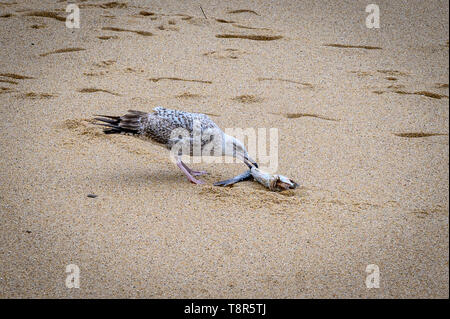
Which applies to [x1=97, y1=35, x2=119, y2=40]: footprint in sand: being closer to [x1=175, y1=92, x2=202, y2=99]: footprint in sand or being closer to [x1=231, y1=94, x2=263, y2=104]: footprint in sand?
[x1=175, y1=92, x2=202, y2=99]: footprint in sand

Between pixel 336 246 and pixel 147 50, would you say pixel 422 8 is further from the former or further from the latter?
pixel 336 246

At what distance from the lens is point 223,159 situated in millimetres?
4488

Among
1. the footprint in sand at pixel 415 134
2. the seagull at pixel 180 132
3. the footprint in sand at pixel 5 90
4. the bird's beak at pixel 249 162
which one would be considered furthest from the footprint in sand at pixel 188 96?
the footprint in sand at pixel 415 134

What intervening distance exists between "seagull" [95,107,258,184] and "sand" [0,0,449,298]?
0.24 metres

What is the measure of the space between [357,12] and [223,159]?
4083mm

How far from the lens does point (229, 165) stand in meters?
4.41

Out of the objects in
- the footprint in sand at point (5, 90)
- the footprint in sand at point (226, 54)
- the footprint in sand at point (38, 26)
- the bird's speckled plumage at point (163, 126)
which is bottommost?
the bird's speckled plumage at point (163, 126)

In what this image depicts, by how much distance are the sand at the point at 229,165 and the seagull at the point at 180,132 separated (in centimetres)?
24

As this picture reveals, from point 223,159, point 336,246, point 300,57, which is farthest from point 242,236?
point 300,57

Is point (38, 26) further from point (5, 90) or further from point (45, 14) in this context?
point (5, 90)

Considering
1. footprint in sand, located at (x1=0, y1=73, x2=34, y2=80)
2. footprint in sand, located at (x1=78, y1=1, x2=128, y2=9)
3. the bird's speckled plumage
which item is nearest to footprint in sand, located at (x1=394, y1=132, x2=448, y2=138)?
the bird's speckled plumage

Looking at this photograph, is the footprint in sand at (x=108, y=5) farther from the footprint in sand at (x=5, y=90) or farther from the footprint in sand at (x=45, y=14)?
the footprint in sand at (x=5, y=90)

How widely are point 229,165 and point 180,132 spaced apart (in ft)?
2.07

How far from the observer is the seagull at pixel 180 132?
4020 mm
